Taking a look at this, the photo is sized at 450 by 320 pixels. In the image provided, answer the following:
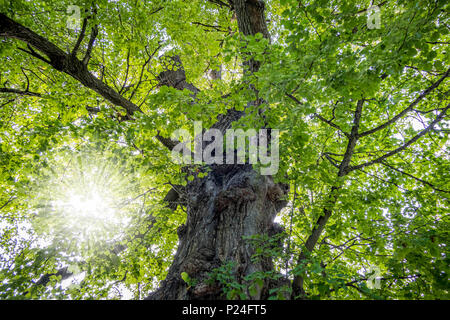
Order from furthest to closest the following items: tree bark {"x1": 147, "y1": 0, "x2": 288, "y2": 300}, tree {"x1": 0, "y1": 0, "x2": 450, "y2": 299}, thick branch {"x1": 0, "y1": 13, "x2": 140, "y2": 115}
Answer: thick branch {"x1": 0, "y1": 13, "x2": 140, "y2": 115} → tree bark {"x1": 147, "y1": 0, "x2": 288, "y2": 300} → tree {"x1": 0, "y1": 0, "x2": 450, "y2": 299}

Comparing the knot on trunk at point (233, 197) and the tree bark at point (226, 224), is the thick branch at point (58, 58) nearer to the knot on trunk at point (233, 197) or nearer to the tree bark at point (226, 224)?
the tree bark at point (226, 224)


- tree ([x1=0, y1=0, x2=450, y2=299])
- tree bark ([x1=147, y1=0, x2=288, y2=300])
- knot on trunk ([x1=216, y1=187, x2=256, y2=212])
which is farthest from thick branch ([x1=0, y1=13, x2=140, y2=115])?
knot on trunk ([x1=216, y1=187, x2=256, y2=212])

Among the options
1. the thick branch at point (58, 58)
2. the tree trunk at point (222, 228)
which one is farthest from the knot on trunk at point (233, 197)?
the thick branch at point (58, 58)

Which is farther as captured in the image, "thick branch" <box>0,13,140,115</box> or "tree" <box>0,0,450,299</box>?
"thick branch" <box>0,13,140,115</box>

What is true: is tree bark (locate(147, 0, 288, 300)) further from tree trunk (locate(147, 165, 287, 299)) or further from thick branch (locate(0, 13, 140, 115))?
thick branch (locate(0, 13, 140, 115))

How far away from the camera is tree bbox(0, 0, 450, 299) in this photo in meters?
1.95

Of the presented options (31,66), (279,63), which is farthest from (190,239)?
(31,66)

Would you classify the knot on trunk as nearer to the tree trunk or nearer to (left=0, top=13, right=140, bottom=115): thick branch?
the tree trunk

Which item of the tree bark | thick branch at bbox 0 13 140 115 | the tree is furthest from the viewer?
thick branch at bbox 0 13 140 115

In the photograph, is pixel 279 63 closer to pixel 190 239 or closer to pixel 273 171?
pixel 273 171

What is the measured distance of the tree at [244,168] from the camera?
6.41ft

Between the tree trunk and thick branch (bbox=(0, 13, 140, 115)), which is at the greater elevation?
thick branch (bbox=(0, 13, 140, 115))

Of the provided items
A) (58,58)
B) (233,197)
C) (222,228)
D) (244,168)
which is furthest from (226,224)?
(58,58)

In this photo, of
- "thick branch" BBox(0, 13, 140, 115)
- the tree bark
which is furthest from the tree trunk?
"thick branch" BBox(0, 13, 140, 115)
